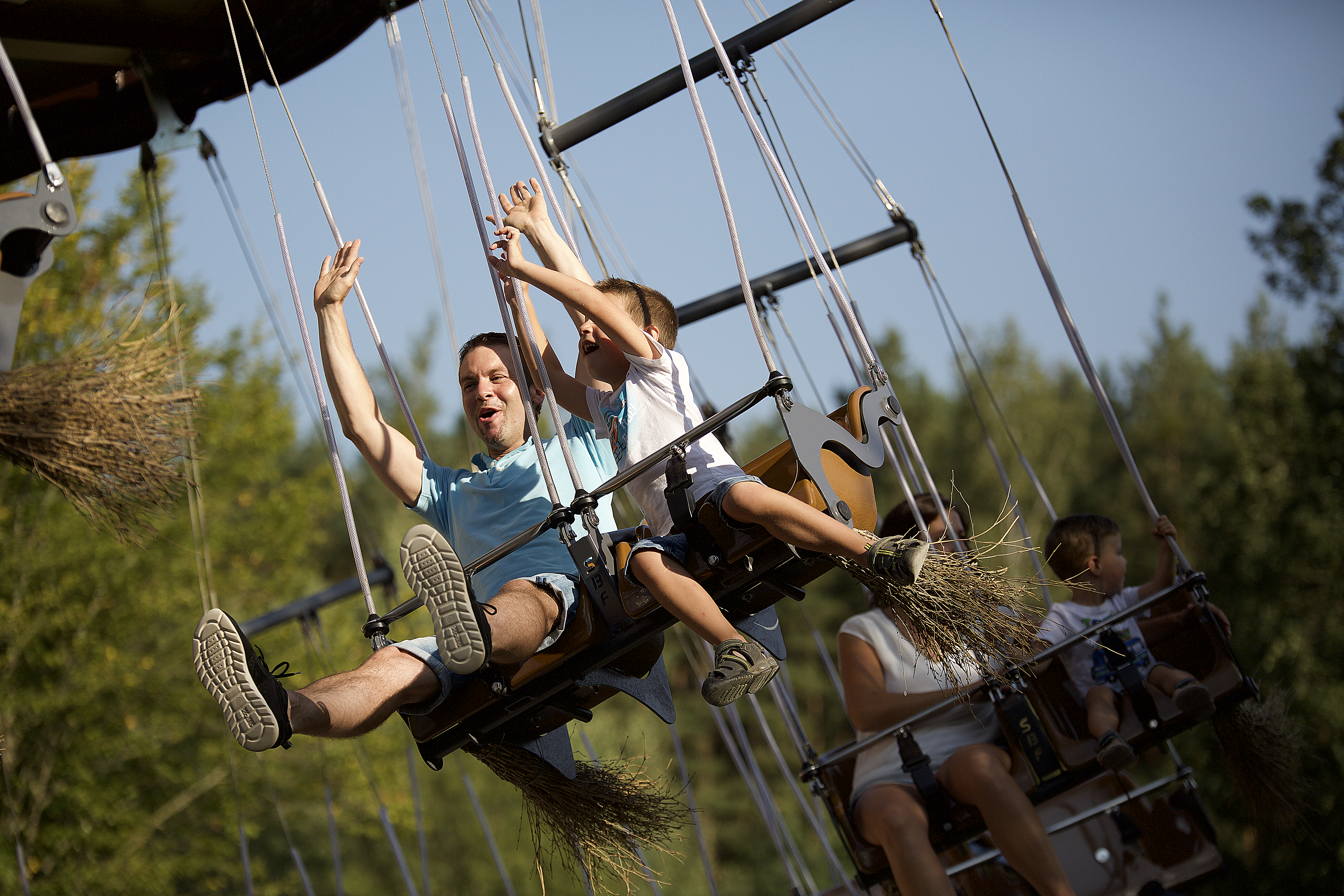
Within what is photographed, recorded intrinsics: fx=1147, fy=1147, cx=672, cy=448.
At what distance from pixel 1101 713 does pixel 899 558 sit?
50.8 inches

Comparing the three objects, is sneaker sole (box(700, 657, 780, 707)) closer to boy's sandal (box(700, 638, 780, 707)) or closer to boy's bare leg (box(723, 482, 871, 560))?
boy's sandal (box(700, 638, 780, 707))

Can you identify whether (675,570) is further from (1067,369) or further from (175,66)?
(1067,369)

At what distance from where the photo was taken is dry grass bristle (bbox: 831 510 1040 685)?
2477 mm

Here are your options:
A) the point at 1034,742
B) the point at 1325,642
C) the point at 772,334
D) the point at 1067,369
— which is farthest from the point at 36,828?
the point at 1067,369

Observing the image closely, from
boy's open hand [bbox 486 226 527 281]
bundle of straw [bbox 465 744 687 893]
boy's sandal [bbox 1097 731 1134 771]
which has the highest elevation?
boy's open hand [bbox 486 226 527 281]

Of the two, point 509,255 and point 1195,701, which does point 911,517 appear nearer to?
point 1195,701

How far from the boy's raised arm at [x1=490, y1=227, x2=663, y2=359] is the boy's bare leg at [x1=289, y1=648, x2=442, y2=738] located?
2.88 ft

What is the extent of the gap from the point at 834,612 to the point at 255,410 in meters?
12.4

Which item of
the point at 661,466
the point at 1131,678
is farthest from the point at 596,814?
the point at 1131,678

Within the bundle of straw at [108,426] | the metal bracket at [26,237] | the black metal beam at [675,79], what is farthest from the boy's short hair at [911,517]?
the metal bracket at [26,237]

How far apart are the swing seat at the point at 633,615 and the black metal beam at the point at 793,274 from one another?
213 cm

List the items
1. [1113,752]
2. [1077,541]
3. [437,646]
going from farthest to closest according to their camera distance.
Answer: [1077,541]
[1113,752]
[437,646]

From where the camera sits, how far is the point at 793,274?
16.0 feet

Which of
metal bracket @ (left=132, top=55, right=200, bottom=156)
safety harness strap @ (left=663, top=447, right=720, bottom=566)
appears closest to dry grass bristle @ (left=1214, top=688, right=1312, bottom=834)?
safety harness strap @ (left=663, top=447, right=720, bottom=566)
